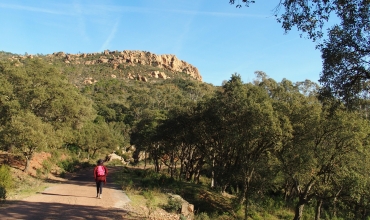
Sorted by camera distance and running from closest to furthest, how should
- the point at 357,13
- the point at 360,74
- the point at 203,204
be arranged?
1. the point at 357,13
2. the point at 360,74
3. the point at 203,204

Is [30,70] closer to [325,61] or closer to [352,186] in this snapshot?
[325,61]

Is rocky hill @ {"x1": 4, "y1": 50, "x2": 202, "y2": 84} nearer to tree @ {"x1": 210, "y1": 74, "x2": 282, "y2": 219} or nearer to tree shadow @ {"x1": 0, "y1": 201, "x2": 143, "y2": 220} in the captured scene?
tree @ {"x1": 210, "y1": 74, "x2": 282, "y2": 219}

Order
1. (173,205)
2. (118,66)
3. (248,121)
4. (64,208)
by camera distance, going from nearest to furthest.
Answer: (64,208), (173,205), (248,121), (118,66)

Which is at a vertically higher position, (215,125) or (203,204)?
(215,125)

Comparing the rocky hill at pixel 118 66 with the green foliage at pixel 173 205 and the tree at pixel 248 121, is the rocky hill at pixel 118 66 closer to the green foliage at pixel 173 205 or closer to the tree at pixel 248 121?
the tree at pixel 248 121

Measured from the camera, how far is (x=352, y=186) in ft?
61.8

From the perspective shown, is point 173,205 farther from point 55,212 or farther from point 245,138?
point 245,138

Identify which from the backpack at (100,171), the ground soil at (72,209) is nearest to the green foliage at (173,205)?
the ground soil at (72,209)

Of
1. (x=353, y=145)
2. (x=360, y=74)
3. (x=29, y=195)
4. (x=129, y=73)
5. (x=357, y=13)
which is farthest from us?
(x=129, y=73)

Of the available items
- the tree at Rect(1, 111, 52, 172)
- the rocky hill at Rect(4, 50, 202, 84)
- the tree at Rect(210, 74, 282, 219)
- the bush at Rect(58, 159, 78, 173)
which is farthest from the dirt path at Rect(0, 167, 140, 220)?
the rocky hill at Rect(4, 50, 202, 84)

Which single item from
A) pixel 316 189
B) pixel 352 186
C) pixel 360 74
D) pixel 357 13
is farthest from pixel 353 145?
pixel 357 13

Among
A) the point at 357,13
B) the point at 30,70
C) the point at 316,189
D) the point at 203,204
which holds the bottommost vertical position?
→ the point at 203,204

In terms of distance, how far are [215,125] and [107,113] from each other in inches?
2618

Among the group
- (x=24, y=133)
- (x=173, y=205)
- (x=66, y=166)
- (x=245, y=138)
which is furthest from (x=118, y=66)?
(x=173, y=205)
